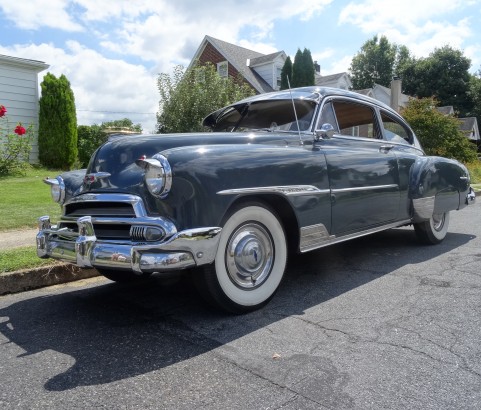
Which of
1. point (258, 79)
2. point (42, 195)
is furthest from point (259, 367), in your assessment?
point (258, 79)

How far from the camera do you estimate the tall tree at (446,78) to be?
47625 mm

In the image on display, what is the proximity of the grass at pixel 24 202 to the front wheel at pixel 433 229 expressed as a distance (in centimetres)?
476

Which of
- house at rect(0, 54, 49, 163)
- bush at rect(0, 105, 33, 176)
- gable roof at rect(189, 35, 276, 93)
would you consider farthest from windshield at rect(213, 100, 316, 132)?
gable roof at rect(189, 35, 276, 93)

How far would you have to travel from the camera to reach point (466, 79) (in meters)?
47.7

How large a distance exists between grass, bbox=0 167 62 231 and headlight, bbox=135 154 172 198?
12.6ft

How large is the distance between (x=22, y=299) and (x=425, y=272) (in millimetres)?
3659

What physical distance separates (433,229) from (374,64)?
57.7 metres

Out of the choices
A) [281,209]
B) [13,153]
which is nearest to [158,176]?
[281,209]

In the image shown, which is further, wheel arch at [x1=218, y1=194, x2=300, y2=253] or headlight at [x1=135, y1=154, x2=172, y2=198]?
wheel arch at [x1=218, y1=194, x2=300, y2=253]

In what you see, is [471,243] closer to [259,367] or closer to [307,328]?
[307,328]

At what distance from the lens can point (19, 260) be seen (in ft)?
14.3

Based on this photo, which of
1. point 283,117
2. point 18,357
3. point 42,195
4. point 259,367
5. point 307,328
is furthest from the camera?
point 42,195

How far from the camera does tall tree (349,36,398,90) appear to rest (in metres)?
57.9

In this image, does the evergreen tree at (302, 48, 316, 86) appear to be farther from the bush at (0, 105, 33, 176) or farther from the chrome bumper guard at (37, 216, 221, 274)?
the chrome bumper guard at (37, 216, 221, 274)
